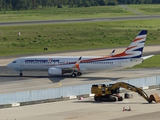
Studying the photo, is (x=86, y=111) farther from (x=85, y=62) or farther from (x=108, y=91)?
(x=85, y=62)

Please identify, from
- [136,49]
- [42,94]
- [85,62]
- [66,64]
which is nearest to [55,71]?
[66,64]

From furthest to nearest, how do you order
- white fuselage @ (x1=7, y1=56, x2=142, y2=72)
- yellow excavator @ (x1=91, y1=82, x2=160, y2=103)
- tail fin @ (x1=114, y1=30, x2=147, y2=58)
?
white fuselage @ (x1=7, y1=56, x2=142, y2=72) < tail fin @ (x1=114, y1=30, x2=147, y2=58) < yellow excavator @ (x1=91, y1=82, x2=160, y2=103)

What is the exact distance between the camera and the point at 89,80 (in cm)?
7444

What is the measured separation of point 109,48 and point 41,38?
22517 millimetres

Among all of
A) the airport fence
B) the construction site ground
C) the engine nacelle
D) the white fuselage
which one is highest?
the white fuselage

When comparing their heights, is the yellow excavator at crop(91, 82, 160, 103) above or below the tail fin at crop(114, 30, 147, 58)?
below

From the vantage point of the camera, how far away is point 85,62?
76.7m

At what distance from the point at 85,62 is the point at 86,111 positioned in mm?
27616

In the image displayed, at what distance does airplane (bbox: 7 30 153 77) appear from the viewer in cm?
7356

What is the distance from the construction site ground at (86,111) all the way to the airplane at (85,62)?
16522mm

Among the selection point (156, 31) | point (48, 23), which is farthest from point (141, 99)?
point (48, 23)

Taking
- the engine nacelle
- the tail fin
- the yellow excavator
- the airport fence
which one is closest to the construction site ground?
the yellow excavator

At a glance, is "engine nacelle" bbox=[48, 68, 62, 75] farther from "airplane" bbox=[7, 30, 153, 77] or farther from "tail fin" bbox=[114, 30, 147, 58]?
"tail fin" bbox=[114, 30, 147, 58]

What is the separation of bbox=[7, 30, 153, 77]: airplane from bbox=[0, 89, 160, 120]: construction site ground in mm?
16522
